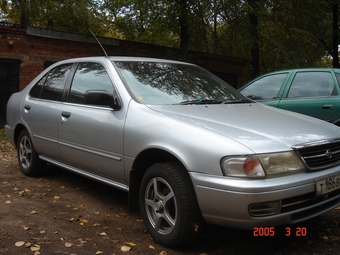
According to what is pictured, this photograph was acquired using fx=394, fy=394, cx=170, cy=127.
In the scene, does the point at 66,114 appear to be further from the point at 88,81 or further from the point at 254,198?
the point at 254,198

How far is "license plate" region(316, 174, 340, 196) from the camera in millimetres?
2979

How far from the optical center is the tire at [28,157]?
5359 millimetres

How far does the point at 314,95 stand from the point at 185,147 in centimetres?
357

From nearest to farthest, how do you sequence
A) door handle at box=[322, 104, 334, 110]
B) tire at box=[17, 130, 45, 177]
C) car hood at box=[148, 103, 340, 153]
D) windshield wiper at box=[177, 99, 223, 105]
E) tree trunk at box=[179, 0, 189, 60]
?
car hood at box=[148, 103, 340, 153] < windshield wiper at box=[177, 99, 223, 105] < tire at box=[17, 130, 45, 177] < door handle at box=[322, 104, 334, 110] < tree trunk at box=[179, 0, 189, 60]

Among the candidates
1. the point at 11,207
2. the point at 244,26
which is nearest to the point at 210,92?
the point at 11,207

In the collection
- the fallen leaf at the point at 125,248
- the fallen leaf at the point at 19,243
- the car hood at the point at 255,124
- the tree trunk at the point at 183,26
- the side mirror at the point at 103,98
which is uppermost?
the tree trunk at the point at 183,26

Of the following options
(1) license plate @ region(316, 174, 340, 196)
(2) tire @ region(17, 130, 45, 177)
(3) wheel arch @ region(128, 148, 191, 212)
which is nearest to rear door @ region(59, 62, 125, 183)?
(3) wheel arch @ region(128, 148, 191, 212)

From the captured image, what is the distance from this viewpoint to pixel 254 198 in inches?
106

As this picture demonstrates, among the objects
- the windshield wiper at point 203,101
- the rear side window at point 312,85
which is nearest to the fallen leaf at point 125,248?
the windshield wiper at point 203,101

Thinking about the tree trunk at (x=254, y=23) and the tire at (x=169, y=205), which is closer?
the tire at (x=169, y=205)

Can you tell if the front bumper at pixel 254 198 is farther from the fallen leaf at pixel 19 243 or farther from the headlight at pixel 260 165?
the fallen leaf at pixel 19 243

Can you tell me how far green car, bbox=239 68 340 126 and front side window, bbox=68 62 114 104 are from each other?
120 inches

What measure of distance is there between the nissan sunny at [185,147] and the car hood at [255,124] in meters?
0.01

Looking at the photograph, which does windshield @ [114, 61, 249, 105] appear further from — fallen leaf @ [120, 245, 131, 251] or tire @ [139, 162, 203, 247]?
fallen leaf @ [120, 245, 131, 251]
